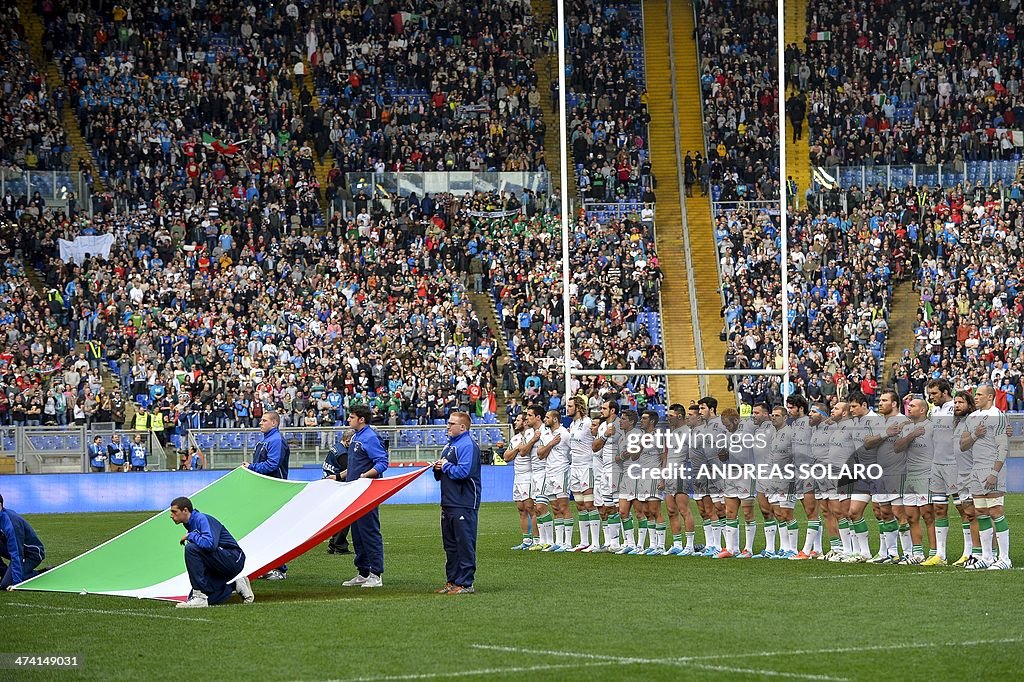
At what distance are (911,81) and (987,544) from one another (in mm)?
26882

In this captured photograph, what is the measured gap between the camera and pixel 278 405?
3130cm

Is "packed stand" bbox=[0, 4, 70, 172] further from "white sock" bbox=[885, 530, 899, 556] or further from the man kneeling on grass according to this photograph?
"white sock" bbox=[885, 530, 899, 556]

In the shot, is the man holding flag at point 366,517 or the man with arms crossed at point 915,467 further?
the man with arms crossed at point 915,467

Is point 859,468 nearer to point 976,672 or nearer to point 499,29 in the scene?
point 976,672

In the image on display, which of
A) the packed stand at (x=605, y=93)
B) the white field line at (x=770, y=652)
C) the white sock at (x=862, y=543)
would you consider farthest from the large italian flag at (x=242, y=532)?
the packed stand at (x=605, y=93)

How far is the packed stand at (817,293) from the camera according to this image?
1159 inches

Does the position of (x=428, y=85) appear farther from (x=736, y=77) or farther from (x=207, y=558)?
(x=207, y=558)

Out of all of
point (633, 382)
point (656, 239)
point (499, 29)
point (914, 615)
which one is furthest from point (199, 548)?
point (499, 29)

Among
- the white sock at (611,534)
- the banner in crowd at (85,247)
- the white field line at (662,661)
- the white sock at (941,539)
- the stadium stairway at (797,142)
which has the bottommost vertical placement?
the white sock at (611,534)

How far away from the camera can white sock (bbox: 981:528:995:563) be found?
15.5 meters

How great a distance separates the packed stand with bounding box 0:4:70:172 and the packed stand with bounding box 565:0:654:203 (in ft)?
39.8

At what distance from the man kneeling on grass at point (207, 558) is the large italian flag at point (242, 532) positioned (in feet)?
1.51

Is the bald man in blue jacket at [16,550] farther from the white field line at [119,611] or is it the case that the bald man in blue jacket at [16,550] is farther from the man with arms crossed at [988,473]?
the man with arms crossed at [988,473]

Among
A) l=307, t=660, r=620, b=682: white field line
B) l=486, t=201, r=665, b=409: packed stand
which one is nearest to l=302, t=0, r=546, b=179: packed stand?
l=486, t=201, r=665, b=409: packed stand
